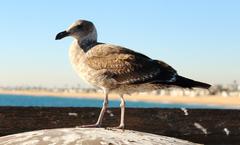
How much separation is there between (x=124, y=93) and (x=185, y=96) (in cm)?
16466

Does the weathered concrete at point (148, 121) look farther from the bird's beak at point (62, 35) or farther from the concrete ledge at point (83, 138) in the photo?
the concrete ledge at point (83, 138)

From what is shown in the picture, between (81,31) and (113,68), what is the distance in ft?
1.72


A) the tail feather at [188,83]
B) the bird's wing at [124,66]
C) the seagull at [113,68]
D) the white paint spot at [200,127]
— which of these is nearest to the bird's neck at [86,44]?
the seagull at [113,68]

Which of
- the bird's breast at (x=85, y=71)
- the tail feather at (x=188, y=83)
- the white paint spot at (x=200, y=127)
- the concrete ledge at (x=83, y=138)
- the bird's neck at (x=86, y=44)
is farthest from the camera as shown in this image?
the white paint spot at (x=200, y=127)

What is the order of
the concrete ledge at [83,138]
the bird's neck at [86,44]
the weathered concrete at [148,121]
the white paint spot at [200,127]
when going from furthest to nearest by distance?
the white paint spot at [200,127] → the weathered concrete at [148,121] → the bird's neck at [86,44] → the concrete ledge at [83,138]

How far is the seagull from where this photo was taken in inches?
212

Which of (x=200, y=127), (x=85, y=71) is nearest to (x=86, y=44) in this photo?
(x=85, y=71)

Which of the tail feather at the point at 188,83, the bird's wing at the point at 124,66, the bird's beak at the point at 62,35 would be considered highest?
the bird's beak at the point at 62,35

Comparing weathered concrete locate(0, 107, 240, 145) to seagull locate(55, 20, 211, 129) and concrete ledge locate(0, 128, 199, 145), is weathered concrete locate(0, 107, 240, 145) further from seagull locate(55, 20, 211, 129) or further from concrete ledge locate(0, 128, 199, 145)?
concrete ledge locate(0, 128, 199, 145)

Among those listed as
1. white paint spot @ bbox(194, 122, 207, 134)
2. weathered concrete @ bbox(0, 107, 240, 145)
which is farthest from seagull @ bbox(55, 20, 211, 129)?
white paint spot @ bbox(194, 122, 207, 134)

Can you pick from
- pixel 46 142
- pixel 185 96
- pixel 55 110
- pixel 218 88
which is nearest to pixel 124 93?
pixel 55 110

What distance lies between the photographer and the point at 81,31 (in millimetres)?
5648

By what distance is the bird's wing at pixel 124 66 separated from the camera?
17.8ft

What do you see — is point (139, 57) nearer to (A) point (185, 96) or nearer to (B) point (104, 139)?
(B) point (104, 139)
